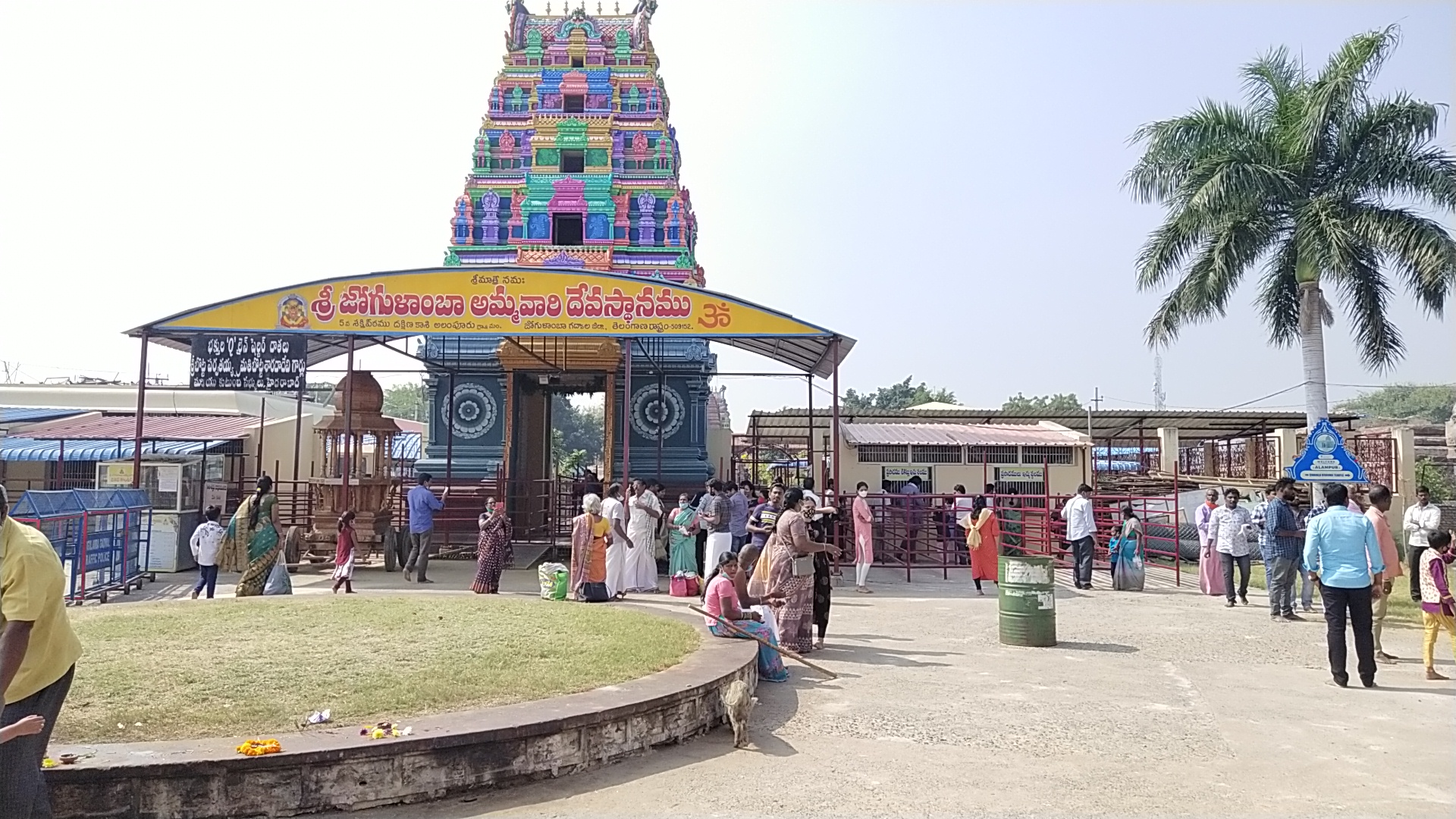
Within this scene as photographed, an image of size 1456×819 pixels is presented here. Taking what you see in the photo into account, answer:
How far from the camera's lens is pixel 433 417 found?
22094mm

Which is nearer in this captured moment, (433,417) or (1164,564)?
(1164,564)

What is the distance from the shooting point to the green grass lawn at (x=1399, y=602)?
428 inches

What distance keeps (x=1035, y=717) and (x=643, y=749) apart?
2.65m

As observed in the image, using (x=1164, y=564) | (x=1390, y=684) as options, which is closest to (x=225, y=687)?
(x=1390, y=684)

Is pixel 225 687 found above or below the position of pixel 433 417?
below

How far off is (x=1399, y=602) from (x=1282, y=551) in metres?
3.35

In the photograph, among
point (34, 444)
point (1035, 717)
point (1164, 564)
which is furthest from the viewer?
point (34, 444)

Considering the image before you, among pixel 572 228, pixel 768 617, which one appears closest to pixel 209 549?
pixel 768 617

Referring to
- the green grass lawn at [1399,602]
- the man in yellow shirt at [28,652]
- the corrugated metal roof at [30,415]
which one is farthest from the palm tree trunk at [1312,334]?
the corrugated metal roof at [30,415]

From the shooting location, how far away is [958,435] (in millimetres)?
23703

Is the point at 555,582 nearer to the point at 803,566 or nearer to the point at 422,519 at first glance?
the point at 422,519

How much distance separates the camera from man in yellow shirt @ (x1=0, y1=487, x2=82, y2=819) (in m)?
3.35

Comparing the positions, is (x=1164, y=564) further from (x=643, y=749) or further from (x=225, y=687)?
(x=225, y=687)

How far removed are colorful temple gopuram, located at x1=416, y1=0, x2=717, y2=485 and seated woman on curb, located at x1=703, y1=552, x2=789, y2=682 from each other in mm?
12408
